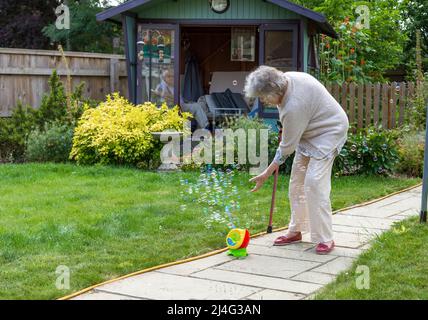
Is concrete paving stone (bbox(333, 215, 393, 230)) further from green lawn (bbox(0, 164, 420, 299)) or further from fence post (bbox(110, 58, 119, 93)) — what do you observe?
fence post (bbox(110, 58, 119, 93))

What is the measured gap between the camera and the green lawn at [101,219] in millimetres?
5035

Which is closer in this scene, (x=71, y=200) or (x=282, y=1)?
(x=71, y=200)

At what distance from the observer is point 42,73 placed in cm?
1295

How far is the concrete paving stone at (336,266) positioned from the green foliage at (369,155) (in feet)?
13.7

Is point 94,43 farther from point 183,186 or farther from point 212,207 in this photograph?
point 212,207

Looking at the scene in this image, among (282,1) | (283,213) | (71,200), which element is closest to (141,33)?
(282,1)

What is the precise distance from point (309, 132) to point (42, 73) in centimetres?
838

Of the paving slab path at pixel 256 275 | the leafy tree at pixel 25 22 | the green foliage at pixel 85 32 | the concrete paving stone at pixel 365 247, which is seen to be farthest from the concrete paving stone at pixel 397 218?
the leafy tree at pixel 25 22

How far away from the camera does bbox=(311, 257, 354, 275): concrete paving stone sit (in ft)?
16.8

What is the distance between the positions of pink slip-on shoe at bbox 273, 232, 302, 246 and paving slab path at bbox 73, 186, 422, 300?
6cm

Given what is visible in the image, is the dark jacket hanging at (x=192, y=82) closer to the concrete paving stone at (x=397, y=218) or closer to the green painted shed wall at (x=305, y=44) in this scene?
the green painted shed wall at (x=305, y=44)

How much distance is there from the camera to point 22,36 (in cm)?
2130

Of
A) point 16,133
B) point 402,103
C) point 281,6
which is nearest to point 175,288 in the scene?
point 16,133

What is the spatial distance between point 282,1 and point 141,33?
2.58 meters
